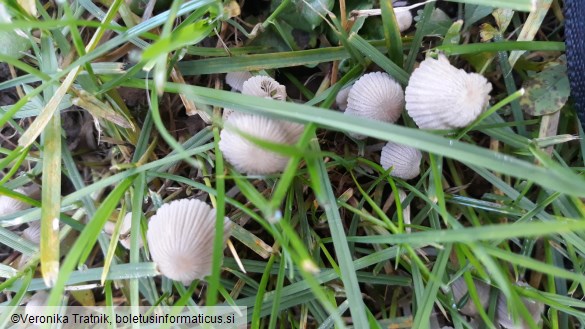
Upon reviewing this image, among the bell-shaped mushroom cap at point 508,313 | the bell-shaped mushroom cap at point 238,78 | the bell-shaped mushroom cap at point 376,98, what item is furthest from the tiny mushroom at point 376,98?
the bell-shaped mushroom cap at point 508,313

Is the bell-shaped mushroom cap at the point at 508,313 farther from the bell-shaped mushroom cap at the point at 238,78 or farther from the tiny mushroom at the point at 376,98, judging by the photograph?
the bell-shaped mushroom cap at the point at 238,78

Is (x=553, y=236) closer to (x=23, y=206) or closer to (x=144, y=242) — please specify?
(x=144, y=242)

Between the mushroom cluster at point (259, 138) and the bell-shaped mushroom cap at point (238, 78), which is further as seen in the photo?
the bell-shaped mushroom cap at point (238, 78)

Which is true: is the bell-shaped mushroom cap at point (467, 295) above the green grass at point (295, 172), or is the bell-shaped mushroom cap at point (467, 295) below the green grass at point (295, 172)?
below

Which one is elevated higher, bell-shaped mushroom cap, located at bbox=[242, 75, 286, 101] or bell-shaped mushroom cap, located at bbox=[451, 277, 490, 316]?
bell-shaped mushroom cap, located at bbox=[242, 75, 286, 101]

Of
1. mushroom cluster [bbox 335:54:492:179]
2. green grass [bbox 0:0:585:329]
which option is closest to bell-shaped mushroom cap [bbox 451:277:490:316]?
green grass [bbox 0:0:585:329]

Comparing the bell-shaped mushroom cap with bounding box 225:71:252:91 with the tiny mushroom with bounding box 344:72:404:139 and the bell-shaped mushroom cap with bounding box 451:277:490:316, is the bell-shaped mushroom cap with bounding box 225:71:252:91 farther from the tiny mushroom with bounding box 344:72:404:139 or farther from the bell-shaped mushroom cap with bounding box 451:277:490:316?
the bell-shaped mushroom cap with bounding box 451:277:490:316
